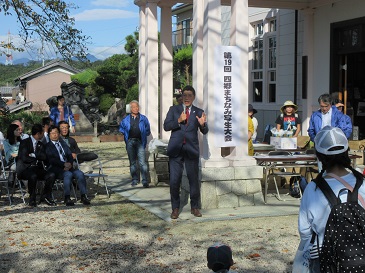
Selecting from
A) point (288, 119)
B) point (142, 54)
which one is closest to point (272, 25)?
point (142, 54)

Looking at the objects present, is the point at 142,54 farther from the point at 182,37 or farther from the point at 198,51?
the point at 182,37

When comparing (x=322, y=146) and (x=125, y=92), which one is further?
(x=125, y=92)

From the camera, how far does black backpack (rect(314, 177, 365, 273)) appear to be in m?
3.00

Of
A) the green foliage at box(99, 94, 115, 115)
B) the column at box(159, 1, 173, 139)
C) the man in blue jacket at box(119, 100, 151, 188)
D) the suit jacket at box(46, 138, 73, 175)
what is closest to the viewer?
the suit jacket at box(46, 138, 73, 175)

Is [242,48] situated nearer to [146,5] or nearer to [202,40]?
[202,40]

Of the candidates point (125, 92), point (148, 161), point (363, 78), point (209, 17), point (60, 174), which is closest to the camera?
point (209, 17)

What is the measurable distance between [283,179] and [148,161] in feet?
9.10

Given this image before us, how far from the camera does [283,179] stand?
11.1 metres

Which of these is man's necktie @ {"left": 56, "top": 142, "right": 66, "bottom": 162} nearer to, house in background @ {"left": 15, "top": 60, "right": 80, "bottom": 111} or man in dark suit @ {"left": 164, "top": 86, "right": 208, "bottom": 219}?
man in dark suit @ {"left": 164, "top": 86, "right": 208, "bottom": 219}

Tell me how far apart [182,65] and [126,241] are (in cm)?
2616

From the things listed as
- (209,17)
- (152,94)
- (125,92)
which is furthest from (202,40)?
(125,92)

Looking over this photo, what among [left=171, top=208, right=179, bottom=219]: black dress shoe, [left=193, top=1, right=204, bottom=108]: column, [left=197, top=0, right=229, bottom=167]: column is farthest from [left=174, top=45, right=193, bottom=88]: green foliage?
[left=171, top=208, right=179, bottom=219]: black dress shoe

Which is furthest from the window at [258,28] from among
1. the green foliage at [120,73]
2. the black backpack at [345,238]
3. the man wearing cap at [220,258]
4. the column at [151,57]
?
the green foliage at [120,73]

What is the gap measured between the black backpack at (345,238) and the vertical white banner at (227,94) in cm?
585
